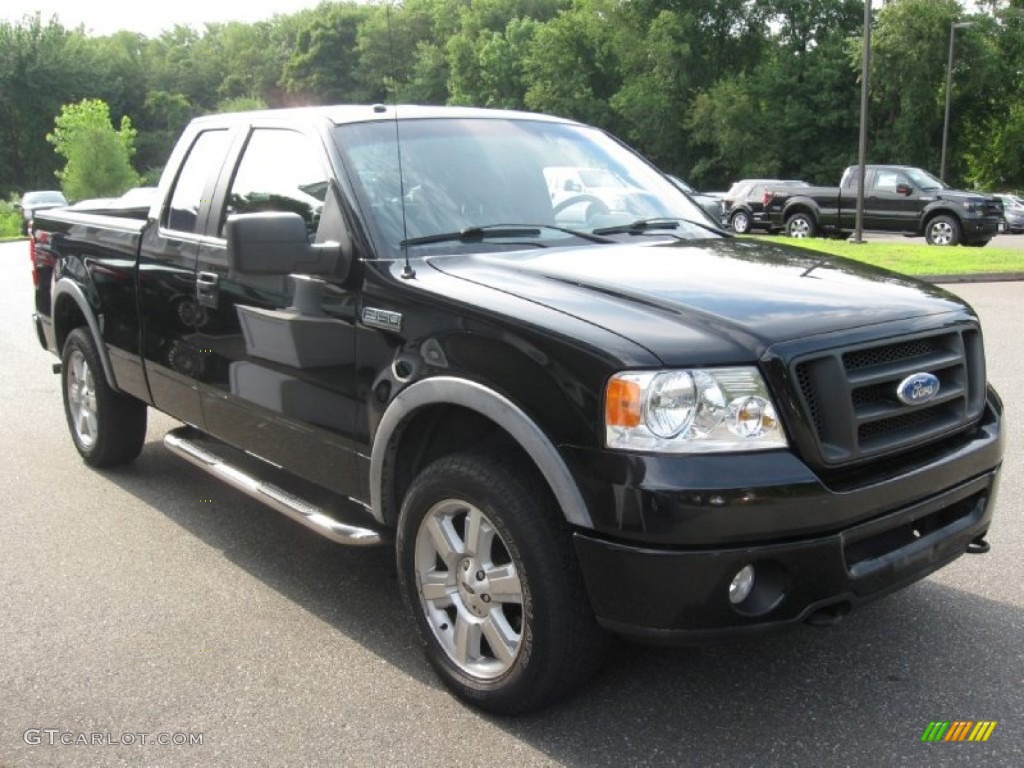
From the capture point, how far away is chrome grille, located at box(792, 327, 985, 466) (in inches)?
109

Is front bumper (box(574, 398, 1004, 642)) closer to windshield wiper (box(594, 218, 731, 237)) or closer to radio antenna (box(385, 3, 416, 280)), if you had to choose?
radio antenna (box(385, 3, 416, 280))

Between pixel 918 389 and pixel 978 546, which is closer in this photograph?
pixel 918 389

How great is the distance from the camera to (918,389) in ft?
9.89

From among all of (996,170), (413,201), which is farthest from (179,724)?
(996,170)

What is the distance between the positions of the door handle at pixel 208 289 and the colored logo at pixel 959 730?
3.09m

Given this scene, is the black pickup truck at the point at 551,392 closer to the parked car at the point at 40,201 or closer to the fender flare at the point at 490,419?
the fender flare at the point at 490,419

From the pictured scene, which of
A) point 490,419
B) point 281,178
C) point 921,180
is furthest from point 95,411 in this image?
point 921,180

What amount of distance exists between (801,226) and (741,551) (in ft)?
80.9

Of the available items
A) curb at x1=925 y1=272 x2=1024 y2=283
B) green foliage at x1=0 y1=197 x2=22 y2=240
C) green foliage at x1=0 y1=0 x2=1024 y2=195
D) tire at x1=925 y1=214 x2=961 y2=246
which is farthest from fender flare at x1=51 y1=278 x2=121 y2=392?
green foliage at x1=0 y1=197 x2=22 y2=240

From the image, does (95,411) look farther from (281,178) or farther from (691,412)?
(691,412)

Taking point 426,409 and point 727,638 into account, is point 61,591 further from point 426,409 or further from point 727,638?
point 727,638

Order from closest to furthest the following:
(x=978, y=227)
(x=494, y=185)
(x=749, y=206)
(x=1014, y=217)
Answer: (x=494, y=185) < (x=978, y=227) < (x=749, y=206) < (x=1014, y=217)

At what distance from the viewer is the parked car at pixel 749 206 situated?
91.1ft

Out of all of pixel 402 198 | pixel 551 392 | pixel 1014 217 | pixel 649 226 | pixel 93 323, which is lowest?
pixel 1014 217
